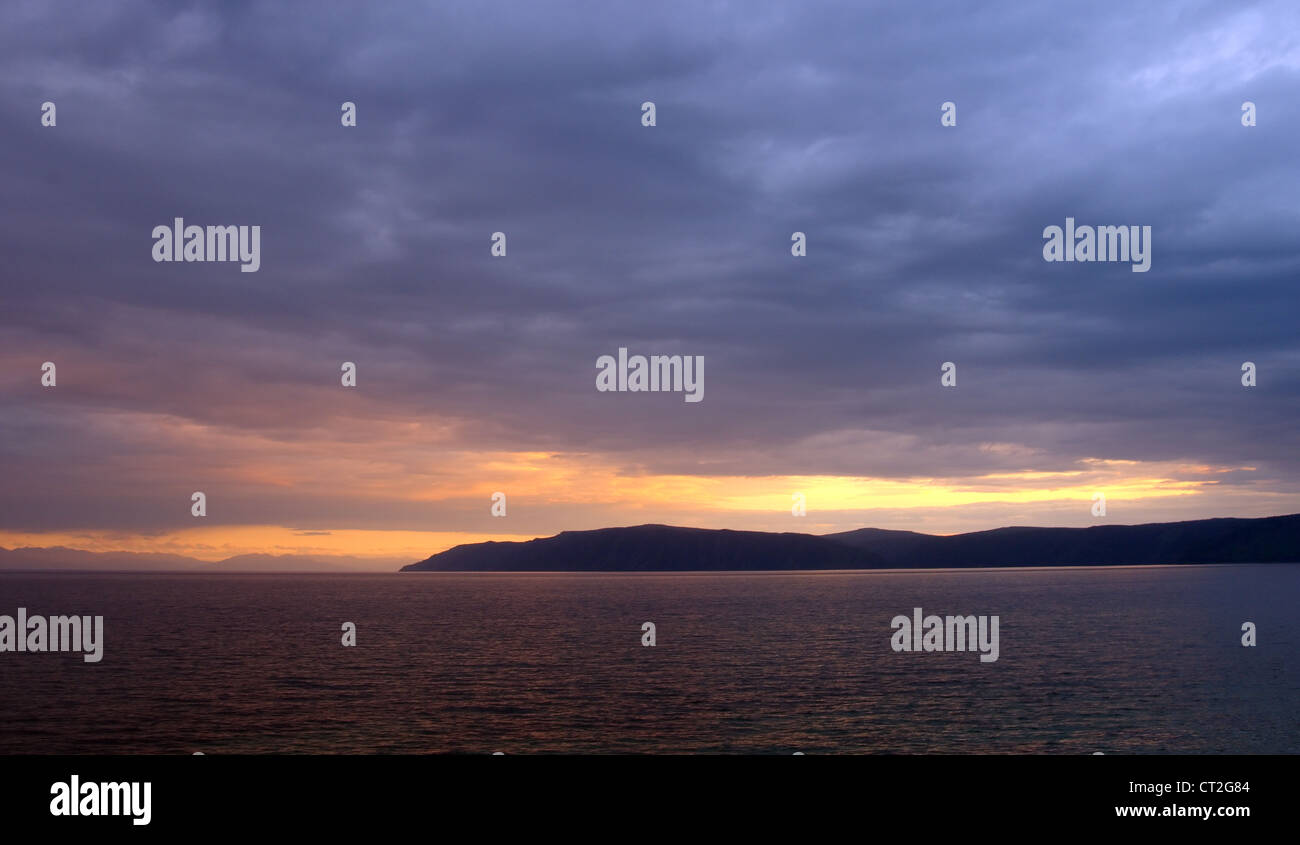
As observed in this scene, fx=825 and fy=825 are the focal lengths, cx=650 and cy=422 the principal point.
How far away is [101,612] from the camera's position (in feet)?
520

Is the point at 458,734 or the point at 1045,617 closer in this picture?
the point at 458,734
